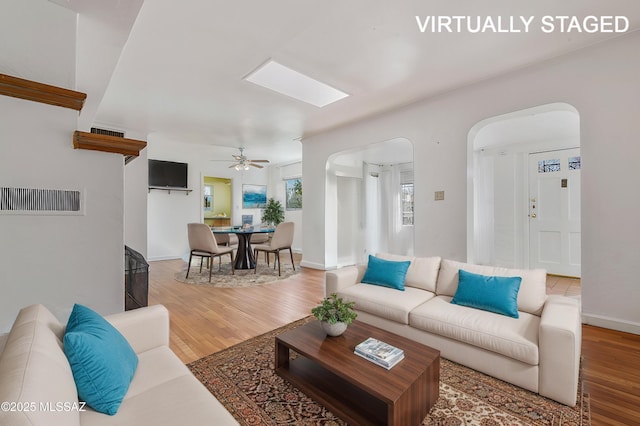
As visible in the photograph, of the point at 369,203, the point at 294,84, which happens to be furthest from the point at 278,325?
the point at 369,203

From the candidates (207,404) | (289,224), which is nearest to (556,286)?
(289,224)

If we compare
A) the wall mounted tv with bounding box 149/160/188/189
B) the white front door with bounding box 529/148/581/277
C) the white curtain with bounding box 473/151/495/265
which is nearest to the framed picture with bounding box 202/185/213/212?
the wall mounted tv with bounding box 149/160/188/189

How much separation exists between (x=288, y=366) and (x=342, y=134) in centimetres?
405

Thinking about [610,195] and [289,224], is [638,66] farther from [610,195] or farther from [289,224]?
[289,224]

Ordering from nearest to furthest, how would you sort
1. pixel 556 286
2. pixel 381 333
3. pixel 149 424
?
pixel 149 424 → pixel 381 333 → pixel 556 286

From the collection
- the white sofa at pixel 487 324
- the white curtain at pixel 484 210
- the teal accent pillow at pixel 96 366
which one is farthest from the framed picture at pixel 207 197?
the teal accent pillow at pixel 96 366

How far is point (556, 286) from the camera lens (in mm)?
4246

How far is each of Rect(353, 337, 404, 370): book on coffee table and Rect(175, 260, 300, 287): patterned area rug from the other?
9.51ft

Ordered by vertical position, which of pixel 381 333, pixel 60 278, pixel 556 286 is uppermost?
pixel 60 278

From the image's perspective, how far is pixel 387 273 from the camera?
2.80m

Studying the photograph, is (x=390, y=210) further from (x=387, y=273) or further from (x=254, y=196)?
(x=387, y=273)

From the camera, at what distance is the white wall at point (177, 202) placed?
21.4 feet

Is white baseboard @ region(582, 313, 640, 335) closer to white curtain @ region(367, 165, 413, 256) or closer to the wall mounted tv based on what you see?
white curtain @ region(367, 165, 413, 256)

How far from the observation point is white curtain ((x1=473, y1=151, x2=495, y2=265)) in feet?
18.6
